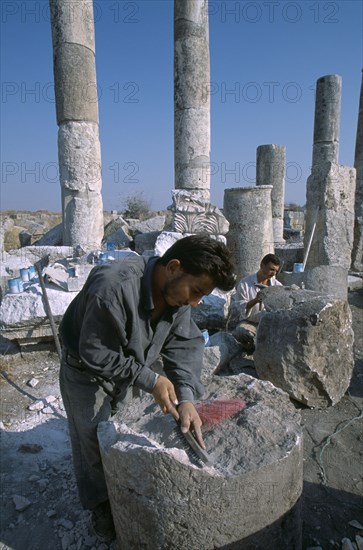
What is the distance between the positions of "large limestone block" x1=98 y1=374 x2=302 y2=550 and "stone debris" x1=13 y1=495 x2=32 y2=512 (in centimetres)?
88

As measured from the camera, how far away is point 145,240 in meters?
7.73

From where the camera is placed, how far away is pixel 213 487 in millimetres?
1434

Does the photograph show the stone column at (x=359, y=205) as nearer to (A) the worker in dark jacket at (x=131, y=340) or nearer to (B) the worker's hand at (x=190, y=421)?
(A) the worker in dark jacket at (x=131, y=340)

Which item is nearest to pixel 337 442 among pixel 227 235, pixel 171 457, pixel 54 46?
pixel 171 457

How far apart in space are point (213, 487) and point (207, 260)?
3.00 ft

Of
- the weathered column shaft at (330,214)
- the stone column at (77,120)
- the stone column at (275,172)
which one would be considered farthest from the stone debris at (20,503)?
the stone column at (275,172)

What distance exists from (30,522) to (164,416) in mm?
1164

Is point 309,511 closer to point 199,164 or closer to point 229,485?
point 229,485

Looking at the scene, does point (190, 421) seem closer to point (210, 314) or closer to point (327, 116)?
point (210, 314)

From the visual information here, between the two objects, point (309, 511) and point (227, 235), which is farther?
point (227, 235)

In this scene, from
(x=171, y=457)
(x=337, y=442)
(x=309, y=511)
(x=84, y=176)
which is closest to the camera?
(x=171, y=457)

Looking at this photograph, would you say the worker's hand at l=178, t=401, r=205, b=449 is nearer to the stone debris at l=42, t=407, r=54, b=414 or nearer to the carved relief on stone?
the stone debris at l=42, t=407, r=54, b=414

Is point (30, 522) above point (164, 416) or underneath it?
underneath

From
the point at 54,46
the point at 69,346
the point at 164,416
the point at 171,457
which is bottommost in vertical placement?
the point at 164,416
